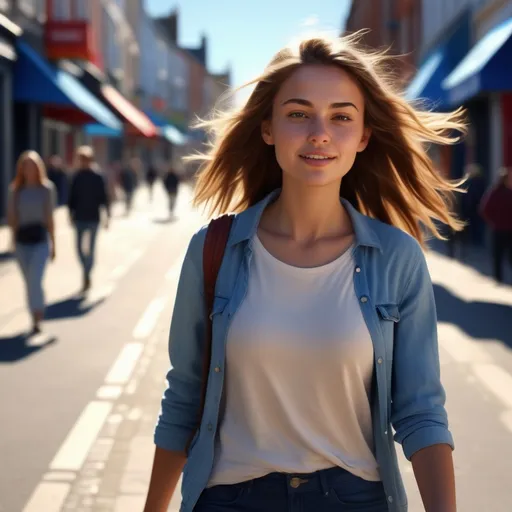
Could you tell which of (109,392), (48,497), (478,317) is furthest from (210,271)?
(478,317)

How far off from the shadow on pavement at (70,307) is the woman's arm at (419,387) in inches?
384

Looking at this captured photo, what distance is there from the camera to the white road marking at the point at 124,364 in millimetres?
8648

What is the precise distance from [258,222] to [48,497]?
3094 mm

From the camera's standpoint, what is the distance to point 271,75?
2879 millimetres

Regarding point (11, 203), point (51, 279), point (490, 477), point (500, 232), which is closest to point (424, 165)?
point (490, 477)

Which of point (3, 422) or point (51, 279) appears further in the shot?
point (51, 279)

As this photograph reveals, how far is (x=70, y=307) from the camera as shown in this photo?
43.0 ft

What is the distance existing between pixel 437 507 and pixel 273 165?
1.09 meters

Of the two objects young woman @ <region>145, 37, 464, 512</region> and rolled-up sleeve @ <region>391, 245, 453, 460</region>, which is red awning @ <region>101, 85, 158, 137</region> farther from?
rolled-up sleeve @ <region>391, 245, 453, 460</region>

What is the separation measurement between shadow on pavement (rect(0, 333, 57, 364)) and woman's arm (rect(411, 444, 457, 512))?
7148mm

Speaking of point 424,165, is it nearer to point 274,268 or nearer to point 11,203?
point 274,268

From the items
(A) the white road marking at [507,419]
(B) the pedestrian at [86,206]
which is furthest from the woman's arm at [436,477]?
(B) the pedestrian at [86,206]

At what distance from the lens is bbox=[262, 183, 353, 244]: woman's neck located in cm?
286

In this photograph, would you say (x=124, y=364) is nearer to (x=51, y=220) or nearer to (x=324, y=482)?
(x=51, y=220)
